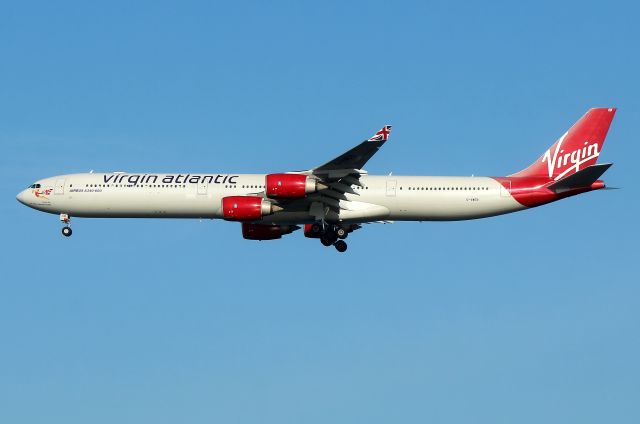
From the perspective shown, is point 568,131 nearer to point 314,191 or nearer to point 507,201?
point 507,201

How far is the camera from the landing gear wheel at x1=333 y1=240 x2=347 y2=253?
7744 centimetres

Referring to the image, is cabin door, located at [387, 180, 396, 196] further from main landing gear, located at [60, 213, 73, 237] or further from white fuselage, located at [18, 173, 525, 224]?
main landing gear, located at [60, 213, 73, 237]

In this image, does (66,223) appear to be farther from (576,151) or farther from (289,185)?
(576,151)

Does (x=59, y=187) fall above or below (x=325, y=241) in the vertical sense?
above

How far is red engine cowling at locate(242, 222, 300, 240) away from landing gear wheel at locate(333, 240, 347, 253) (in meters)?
3.77

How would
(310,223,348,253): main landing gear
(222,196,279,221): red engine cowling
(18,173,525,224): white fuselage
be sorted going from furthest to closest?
(310,223,348,253): main landing gear → (18,173,525,224): white fuselage → (222,196,279,221): red engine cowling

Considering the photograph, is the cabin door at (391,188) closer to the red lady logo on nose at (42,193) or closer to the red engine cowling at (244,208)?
the red engine cowling at (244,208)

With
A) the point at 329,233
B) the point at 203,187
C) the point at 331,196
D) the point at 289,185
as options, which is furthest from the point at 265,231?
the point at 289,185

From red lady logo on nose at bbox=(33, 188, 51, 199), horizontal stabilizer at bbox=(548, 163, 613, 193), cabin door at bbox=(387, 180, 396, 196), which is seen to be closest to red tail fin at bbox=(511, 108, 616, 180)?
horizontal stabilizer at bbox=(548, 163, 613, 193)

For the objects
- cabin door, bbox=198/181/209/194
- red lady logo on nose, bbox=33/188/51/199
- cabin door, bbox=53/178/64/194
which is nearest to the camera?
cabin door, bbox=198/181/209/194

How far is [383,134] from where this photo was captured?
68375mm

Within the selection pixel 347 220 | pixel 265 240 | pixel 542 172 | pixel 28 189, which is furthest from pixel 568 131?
pixel 28 189

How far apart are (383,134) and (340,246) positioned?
1154 cm

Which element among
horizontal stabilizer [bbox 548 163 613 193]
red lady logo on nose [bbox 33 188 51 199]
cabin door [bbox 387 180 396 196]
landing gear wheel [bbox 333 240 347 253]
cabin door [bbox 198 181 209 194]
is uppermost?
red lady logo on nose [bbox 33 188 51 199]
